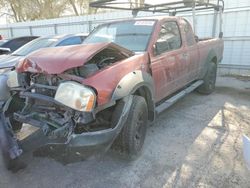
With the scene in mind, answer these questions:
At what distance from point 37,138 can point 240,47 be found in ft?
26.3

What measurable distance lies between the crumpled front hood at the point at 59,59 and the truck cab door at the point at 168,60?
0.78m

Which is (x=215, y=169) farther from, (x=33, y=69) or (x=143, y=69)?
(x=33, y=69)

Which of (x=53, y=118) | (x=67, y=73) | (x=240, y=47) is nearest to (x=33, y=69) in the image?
(x=67, y=73)

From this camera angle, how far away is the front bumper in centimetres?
248

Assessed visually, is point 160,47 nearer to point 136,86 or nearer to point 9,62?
point 136,86

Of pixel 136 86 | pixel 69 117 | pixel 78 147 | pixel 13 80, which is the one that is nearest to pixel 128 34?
pixel 136 86

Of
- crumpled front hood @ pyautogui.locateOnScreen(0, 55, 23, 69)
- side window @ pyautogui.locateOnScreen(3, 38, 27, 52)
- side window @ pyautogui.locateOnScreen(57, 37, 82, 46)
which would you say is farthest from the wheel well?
side window @ pyautogui.locateOnScreen(3, 38, 27, 52)

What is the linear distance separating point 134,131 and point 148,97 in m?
0.66

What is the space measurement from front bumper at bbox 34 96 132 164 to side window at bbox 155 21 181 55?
1.86 metres

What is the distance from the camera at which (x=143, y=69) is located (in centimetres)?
351

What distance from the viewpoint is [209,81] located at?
6172 mm

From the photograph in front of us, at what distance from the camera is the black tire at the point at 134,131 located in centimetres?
305

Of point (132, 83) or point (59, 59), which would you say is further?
point (132, 83)

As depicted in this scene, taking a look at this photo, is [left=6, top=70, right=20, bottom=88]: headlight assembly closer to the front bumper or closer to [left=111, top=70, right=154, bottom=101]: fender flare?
the front bumper
